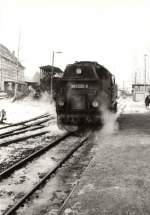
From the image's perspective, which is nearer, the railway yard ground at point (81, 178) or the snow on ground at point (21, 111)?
the railway yard ground at point (81, 178)

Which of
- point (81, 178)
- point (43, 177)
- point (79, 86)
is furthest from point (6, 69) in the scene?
point (81, 178)

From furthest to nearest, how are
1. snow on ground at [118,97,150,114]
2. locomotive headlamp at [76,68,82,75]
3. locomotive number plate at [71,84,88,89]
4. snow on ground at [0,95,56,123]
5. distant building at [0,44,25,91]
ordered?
distant building at [0,44,25,91] < snow on ground at [118,97,150,114] < snow on ground at [0,95,56,123] < locomotive headlamp at [76,68,82,75] < locomotive number plate at [71,84,88,89]

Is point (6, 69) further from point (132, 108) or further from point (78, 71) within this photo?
point (78, 71)

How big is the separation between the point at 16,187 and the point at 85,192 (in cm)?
148

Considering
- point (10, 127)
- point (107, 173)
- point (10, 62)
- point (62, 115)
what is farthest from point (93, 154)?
point (10, 62)

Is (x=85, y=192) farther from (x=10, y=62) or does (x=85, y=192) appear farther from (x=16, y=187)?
(x=10, y=62)

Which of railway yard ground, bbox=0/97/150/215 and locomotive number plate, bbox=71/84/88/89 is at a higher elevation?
locomotive number plate, bbox=71/84/88/89

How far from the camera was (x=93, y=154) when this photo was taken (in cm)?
1005

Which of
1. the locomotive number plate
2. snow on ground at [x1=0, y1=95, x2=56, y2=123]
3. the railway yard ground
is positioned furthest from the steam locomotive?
snow on ground at [x1=0, y1=95, x2=56, y2=123]

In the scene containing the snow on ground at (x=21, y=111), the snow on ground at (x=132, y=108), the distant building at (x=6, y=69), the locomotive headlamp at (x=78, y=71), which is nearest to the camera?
the locomotive headlamp at (x=78, y=71)

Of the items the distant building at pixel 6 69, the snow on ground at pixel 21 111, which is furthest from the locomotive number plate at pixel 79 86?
the distant building at pixel 6 69

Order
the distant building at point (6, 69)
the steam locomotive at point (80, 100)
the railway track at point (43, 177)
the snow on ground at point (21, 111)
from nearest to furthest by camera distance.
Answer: the railway track at point (43, 177) → the steam locomotive at point (80, 100) → the snow on ground at point (21, 111) → the distant building at point (6, 69)

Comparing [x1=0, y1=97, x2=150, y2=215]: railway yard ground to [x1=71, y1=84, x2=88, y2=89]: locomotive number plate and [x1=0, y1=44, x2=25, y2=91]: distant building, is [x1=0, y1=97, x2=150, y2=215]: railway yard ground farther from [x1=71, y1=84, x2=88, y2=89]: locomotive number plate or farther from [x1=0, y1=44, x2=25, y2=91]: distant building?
[x1=0, y1=44, x2=25, y2=91]: distant building

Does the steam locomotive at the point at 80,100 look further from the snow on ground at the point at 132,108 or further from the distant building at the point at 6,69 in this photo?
the distant building at the point at 6,69
